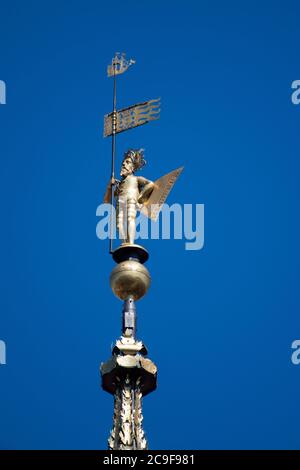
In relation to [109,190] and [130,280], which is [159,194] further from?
[130,280]

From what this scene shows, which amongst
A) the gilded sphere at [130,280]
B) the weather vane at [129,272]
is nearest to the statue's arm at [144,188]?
the weather vane at [129,272]

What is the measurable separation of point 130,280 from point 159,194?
3.94m

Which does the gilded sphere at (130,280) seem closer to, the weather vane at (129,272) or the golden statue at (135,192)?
the weather vane at (129,272)

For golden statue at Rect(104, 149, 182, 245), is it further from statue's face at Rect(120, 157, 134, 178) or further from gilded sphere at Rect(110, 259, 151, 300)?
gilded sphere at Rect(110, 259, 151, 300)

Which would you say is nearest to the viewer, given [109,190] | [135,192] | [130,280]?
[130,280]

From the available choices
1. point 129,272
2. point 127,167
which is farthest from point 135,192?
point 129,272

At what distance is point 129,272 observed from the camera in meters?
38.1

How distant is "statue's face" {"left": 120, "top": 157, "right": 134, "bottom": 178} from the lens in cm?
4156

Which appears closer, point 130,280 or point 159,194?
point 130,280

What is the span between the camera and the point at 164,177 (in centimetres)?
4128

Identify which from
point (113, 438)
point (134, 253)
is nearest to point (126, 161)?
point (134, 253)

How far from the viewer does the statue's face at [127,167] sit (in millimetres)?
41562
